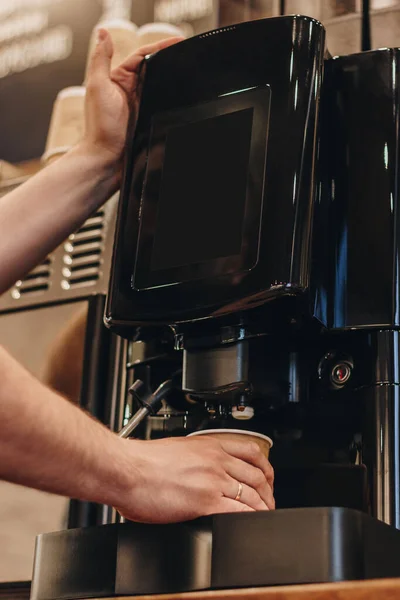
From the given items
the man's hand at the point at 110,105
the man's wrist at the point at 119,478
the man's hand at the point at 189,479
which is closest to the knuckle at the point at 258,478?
the man's hand at the point at 189,479

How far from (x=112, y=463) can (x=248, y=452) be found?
16 cm

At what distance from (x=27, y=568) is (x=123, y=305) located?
0.47m

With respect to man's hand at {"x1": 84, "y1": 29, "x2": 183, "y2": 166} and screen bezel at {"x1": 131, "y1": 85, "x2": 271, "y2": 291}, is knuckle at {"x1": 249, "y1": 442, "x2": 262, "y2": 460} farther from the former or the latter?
man's hand at {"x1": 84, "y1": 29, "x2": 183, "y2": 166}

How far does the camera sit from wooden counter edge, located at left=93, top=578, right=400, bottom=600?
693mm

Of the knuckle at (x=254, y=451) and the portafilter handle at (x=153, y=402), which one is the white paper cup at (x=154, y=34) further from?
the knuckle at (x=254, y=451)

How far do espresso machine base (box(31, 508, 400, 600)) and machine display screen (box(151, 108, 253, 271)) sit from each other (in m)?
0.29

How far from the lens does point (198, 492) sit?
2.87ft

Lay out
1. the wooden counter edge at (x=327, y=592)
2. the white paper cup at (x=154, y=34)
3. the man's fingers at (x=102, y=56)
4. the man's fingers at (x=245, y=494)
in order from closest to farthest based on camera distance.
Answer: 1. the wooden counter edge at (x=327, y=592)
2. the man's fingers at (x=245, y=494)
3. the man's fingers at (x=102, y=56)
4. the white paper cup at (x=154, y=34)

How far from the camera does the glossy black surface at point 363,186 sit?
1.01m

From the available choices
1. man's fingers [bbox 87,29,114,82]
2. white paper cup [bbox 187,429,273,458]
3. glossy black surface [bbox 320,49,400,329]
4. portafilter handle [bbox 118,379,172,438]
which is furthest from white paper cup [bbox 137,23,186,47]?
white paper cup [bbox 187,429,273,458]

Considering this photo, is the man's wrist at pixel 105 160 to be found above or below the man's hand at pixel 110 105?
below

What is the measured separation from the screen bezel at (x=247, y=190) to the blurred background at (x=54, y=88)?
0.23 meters

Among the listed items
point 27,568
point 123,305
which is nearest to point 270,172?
point 123,305

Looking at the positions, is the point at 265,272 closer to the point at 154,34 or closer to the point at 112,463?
the point at 112,463
